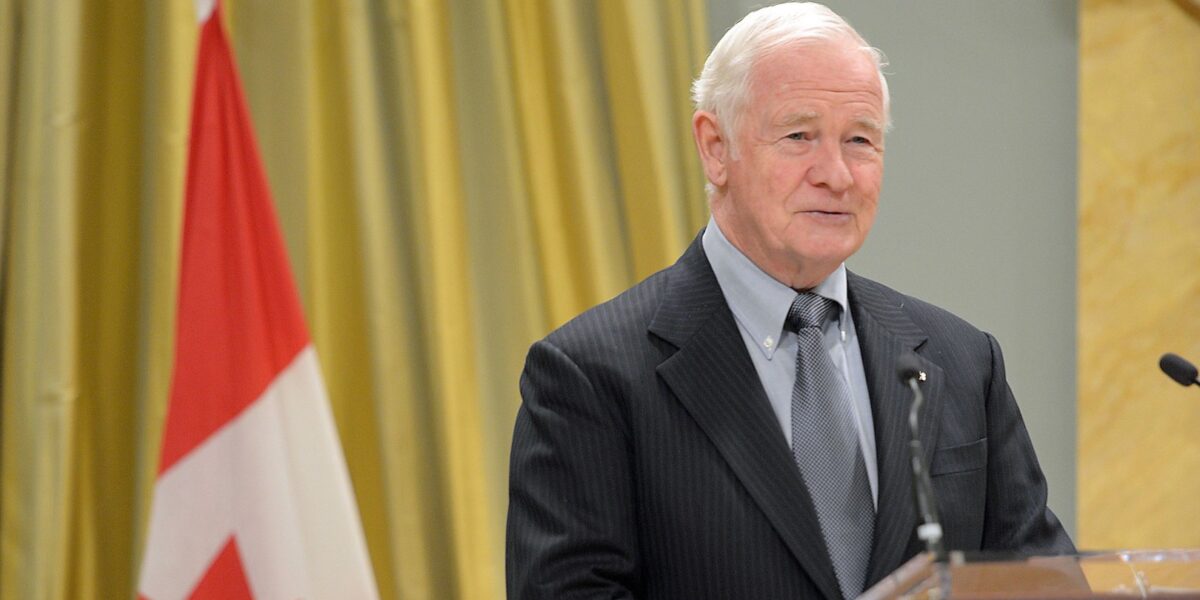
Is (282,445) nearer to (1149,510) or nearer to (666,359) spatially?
(666,359)

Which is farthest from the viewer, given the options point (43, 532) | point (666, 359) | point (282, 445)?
point (43, 532)

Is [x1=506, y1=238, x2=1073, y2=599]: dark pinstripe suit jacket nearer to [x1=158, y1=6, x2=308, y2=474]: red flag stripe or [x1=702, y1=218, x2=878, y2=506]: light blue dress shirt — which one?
[x1=702, y1=218, x2=878, y2=506]: light blue dress shirt

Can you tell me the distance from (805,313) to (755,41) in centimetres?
44

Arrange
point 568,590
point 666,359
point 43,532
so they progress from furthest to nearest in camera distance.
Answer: point 43,532 → point 666,359 → point 568,590

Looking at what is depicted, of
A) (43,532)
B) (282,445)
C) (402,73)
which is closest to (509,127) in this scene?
(402,73)

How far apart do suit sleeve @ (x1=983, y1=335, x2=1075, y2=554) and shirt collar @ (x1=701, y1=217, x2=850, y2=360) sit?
0.31 metres

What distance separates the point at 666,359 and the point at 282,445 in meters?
0.99

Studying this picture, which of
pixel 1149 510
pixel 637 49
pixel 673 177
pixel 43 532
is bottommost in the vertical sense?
pixel 1149 510

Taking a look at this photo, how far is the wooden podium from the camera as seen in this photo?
142cm

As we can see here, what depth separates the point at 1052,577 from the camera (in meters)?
1.46

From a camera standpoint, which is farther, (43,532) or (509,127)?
(509,127)

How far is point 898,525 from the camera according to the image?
6.70ft

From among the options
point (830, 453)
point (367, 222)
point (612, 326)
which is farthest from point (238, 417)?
point (830, 453)

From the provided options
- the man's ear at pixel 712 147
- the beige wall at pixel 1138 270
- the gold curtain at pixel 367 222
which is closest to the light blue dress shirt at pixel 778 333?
the man's ear at pixel 712 147
